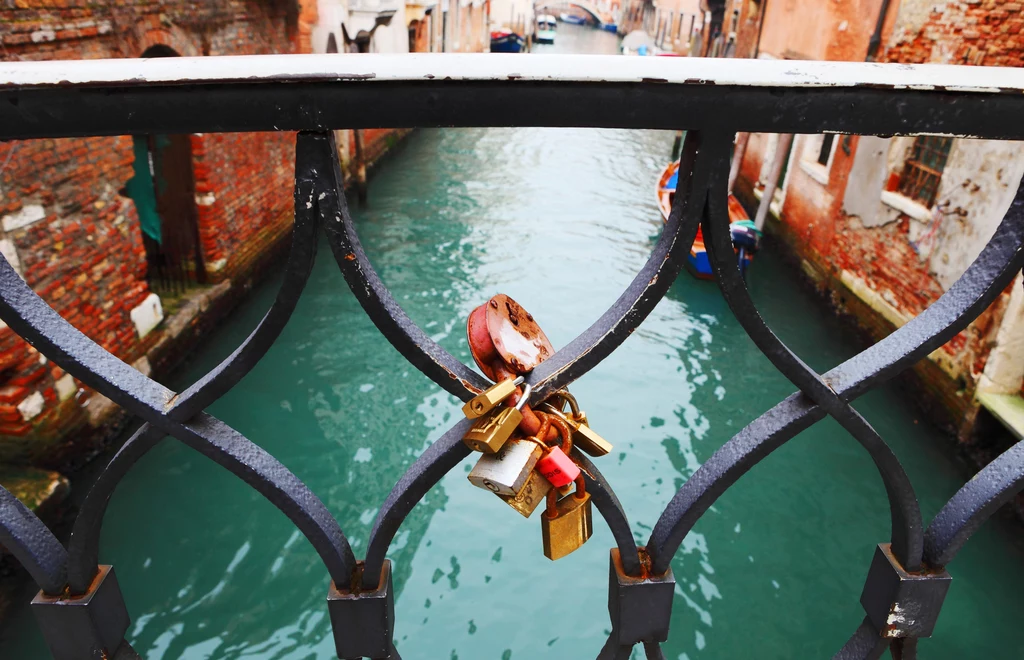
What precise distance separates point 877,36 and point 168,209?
6.08 metres

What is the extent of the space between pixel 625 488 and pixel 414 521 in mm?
1316

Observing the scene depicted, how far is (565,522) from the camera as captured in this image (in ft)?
2.41

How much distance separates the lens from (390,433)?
4.71 meters

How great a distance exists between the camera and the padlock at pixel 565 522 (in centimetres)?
71

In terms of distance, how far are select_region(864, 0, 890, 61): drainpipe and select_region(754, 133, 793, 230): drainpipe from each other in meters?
1.25

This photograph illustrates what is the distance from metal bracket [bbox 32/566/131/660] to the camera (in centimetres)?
75

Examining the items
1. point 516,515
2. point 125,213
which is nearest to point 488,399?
point 516,515

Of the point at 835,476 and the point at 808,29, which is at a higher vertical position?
the point at 808,29

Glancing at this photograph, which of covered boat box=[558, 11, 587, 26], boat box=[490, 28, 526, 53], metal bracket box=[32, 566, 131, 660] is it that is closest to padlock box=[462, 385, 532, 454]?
metal bracket box=[32, 566, 131, 660]

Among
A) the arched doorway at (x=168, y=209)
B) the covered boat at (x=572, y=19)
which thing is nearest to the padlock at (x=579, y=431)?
the arched doorway at (x=168, y=209)

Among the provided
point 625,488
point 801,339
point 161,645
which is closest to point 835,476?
point 625,488

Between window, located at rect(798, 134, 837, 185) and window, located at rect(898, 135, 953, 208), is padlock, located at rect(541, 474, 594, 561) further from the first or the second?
window, located at rect(798, 134, 837, 185)

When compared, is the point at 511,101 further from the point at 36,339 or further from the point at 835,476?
the point at 835,476

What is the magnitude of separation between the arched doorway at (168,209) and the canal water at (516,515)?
582mm
